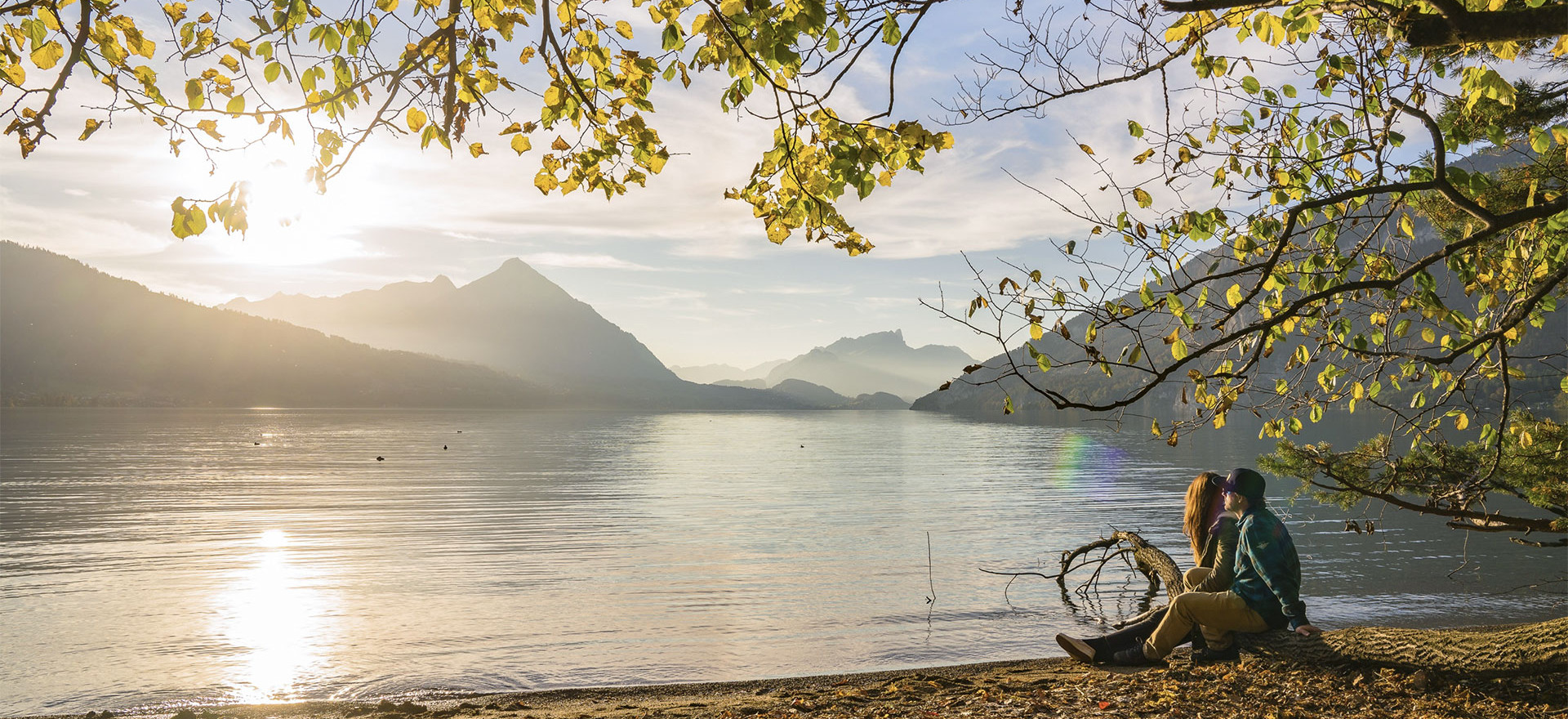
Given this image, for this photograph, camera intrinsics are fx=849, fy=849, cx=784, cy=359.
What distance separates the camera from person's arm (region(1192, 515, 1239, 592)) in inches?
366

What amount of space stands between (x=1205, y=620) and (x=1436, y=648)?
199cm

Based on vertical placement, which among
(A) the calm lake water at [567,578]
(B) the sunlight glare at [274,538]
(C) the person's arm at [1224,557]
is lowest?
(B) the sunlight glare at [274,538]

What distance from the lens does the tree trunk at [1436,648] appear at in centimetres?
716

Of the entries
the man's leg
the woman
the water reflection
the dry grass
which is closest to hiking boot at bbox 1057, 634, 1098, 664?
the woman

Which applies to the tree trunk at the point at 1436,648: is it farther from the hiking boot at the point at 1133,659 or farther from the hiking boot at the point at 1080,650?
the hiking boot at the point at 1080,650

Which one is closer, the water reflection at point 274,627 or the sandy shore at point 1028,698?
the sandy shore at point 1028,698

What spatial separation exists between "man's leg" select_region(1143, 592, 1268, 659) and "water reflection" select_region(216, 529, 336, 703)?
12.3 metres

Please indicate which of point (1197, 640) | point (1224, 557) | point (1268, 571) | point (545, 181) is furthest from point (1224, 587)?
point (545, 181)

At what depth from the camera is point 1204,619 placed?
923cm

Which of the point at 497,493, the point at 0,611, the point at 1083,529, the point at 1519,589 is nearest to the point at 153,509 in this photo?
the point at 497,493

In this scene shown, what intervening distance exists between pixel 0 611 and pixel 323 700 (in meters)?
12.3

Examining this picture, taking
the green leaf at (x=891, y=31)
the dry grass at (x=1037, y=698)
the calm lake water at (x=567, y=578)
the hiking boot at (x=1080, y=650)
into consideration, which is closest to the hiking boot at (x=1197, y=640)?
the dry grass at (x=1037, y=698)

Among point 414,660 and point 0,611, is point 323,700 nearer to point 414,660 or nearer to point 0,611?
point 414,660

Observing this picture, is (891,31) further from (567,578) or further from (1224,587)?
(567,578)
